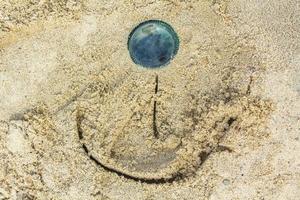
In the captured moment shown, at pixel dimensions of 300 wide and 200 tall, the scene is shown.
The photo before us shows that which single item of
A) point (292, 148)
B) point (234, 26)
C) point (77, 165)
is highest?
point (234, 26)

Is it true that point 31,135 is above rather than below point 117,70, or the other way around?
below

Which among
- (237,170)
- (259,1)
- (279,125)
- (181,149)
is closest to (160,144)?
(181,149)

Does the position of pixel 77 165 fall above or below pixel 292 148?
below

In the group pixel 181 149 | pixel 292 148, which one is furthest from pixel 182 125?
pixel 292 148

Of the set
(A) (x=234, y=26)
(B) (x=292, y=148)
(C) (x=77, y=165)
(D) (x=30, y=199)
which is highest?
(A) (x=234, y=26)

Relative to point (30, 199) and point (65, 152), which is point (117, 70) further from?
point (30, 199)

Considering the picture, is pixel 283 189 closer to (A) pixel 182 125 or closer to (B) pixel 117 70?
(A) pixel 182 125
